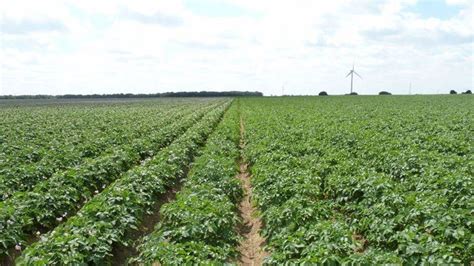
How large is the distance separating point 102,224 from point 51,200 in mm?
2598

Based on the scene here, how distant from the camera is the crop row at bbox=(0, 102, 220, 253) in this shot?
7.35m

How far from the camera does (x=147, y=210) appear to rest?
8922 mm

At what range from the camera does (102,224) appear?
22.4 feet

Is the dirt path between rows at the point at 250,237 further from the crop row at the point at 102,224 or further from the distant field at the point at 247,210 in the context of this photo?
the crop row at the point at 102,224

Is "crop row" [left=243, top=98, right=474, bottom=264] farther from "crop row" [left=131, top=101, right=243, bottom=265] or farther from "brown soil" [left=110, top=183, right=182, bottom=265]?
"brown soil" [left=110, top=183, right=182, bottom=265]

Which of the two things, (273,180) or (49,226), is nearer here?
(49,226)

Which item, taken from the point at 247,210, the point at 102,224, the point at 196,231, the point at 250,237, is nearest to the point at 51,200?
the point at 102,224

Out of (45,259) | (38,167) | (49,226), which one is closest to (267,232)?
(45,259)

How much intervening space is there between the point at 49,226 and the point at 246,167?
810 centimetres

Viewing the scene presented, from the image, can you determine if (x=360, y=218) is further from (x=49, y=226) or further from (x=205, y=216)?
(x=49, y=226)

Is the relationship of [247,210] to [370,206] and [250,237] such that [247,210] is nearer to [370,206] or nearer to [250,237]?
[250,237]

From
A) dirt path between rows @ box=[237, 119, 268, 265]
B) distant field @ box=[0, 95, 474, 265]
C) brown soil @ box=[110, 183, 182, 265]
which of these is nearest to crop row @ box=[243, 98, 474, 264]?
distant field @ box=[0, 95, 474, 265]

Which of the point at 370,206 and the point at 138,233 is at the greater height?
the point at 370,206

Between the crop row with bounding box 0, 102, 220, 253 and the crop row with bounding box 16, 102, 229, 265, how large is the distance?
0.81 m
